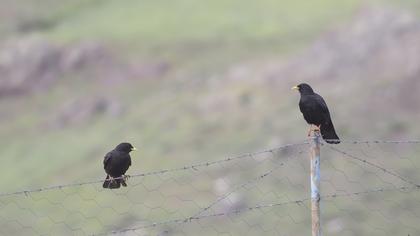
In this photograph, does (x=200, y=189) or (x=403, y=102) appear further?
(x=403, y=102)

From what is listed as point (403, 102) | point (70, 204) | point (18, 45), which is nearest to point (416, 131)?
point (403, 102)

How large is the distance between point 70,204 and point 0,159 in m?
13.5

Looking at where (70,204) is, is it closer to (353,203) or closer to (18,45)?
(353,203)

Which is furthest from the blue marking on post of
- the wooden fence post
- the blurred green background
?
the blurred green background

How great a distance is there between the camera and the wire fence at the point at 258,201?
41.8m

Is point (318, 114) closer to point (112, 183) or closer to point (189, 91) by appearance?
point (112, 183)

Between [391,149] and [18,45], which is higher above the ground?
[18,45]

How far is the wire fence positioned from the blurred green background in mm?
135

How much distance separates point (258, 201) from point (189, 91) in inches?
746

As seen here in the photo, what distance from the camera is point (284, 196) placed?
43.8 metres

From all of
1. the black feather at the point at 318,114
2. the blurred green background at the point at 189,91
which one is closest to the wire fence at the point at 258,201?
the blurred green background at the point at 189,91

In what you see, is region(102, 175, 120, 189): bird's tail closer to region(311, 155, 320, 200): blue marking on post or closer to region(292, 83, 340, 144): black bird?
region(292, 83, 340, 144): black bird

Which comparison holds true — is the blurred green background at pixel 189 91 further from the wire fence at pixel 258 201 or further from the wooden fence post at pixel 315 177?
the wooden fence post at pixel 315 177

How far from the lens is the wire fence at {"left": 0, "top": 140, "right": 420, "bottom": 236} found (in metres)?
41.8
